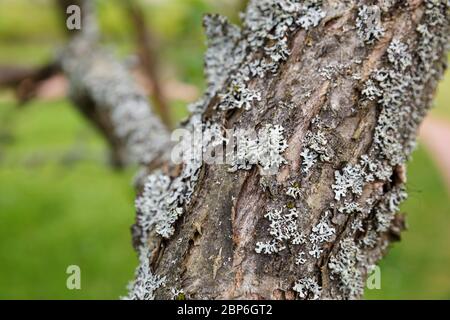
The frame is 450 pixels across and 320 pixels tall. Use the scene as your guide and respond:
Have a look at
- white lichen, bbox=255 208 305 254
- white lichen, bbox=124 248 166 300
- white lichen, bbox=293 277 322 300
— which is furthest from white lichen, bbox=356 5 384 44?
white lichen, bbox=124 248 166 300

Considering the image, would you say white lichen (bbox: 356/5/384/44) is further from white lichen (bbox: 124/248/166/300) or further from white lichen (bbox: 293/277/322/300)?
white lichen (bbox: 124/248/166/300)

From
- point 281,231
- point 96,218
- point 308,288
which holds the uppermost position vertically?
point 96,218

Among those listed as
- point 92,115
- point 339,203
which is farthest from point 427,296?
point 339,203

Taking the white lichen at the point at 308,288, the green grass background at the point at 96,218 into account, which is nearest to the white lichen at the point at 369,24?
the white lichen at the point at 308,288

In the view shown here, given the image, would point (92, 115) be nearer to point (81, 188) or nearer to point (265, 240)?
point (265, 240)

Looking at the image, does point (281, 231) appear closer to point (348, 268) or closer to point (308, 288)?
point (308, 288)

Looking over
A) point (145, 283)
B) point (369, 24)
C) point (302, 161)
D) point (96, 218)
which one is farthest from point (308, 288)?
point (96, 218)

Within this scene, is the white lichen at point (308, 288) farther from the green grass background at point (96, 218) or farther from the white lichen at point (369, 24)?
the green grass background at point (96, 218)
